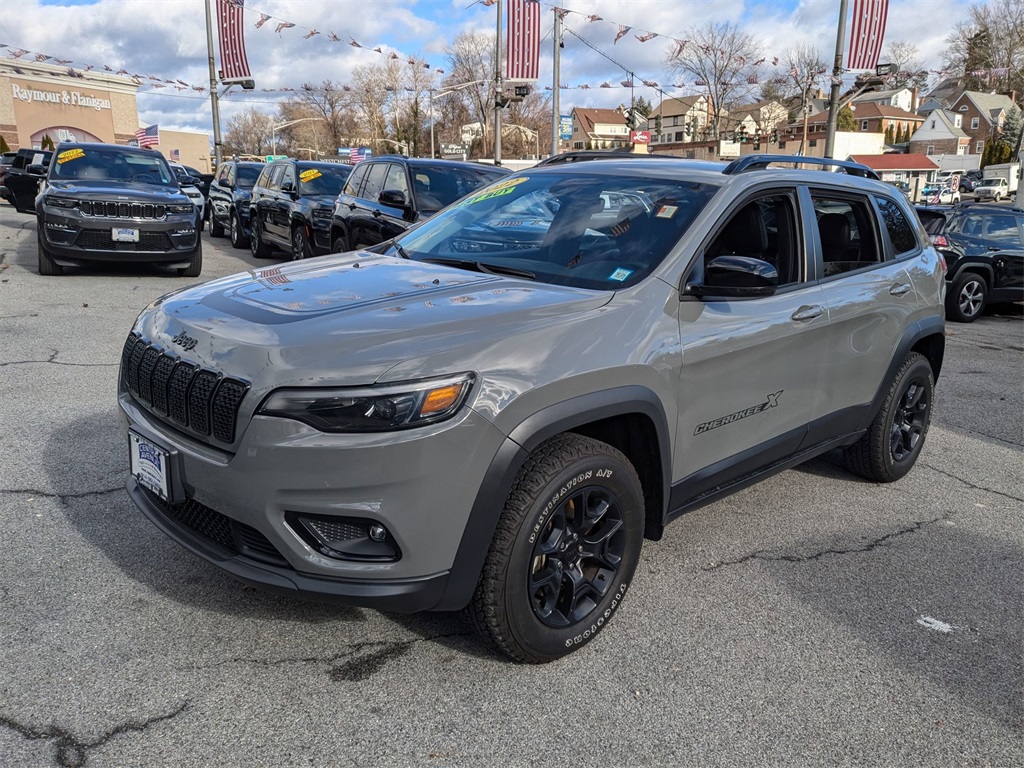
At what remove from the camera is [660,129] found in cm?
9606

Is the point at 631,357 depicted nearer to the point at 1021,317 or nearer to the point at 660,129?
the point at 1021,317

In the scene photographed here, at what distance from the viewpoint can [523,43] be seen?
19.5 m

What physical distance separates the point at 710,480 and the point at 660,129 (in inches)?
3888

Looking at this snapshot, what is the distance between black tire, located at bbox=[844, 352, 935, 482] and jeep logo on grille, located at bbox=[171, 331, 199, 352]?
3740 millimetres

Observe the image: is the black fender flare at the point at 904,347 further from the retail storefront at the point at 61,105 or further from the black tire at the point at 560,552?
the retail storefront at the point at 61,105

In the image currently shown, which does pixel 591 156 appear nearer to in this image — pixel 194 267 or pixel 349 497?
pixel 349 497

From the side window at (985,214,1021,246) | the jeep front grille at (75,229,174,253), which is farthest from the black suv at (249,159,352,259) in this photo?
the side window at (985,214,1021,246)

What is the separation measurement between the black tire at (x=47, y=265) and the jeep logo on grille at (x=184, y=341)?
9902 millimetres

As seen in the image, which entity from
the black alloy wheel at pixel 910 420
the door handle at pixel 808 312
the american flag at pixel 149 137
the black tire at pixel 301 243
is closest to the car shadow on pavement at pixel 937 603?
the black alloy wheel at pixel 910 420

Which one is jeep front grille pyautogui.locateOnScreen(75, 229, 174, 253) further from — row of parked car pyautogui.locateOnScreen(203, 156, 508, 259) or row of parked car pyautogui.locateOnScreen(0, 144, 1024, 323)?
row of parked car pyautogui.locateOnScreen(203, 156, 508, 259)

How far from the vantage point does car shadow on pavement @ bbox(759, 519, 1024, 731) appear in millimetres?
3062

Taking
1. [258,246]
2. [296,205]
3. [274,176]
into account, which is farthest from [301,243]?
[258,246]

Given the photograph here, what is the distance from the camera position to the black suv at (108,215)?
35.4 feet

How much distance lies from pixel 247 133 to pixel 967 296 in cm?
9351
